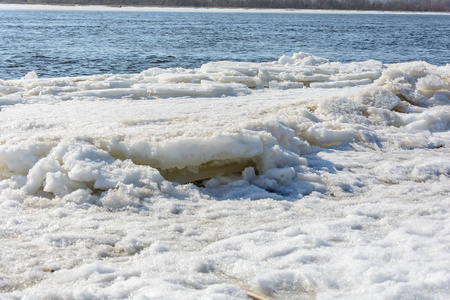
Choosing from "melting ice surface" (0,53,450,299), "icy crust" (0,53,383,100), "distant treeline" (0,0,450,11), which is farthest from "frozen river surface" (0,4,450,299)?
"distant treeline" (0,0,450,11)

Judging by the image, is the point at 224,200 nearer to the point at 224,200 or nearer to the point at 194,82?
the point at 224,200

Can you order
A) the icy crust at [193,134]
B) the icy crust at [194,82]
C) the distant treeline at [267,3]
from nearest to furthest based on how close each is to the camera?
1. the icy crust at [193,134]
2. the icy crust at [194,82]
3. the distant treeline at [267,3]

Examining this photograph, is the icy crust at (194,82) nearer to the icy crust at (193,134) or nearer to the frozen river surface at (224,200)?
the icy crust at (193,134)

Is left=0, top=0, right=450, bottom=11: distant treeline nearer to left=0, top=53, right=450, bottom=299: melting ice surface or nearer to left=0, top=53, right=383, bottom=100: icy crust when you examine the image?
left=0, top=53, right=383, bottom=100: icy crust

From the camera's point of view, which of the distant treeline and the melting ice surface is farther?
the distant treeline

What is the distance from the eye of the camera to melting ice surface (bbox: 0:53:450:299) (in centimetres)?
253

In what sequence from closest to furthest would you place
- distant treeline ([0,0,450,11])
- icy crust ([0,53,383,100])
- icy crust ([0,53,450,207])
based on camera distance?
icy crust ([0,53,450,207])
icy crust ([0,53,383,100])
distant treeline ([0,0,450,11])

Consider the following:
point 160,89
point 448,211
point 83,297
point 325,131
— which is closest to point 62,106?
point 160,89

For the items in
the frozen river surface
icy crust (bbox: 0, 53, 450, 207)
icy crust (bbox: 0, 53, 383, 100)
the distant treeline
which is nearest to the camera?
the frozen river surface

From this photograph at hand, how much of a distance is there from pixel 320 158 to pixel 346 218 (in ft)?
5.10

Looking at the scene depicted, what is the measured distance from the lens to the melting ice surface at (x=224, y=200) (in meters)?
2.53

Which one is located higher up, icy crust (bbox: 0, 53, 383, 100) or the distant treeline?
the distant treeline

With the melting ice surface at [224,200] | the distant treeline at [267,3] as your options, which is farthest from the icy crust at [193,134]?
the distant treeline at [267,3]

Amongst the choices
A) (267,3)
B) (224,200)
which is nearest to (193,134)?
(224,200)
